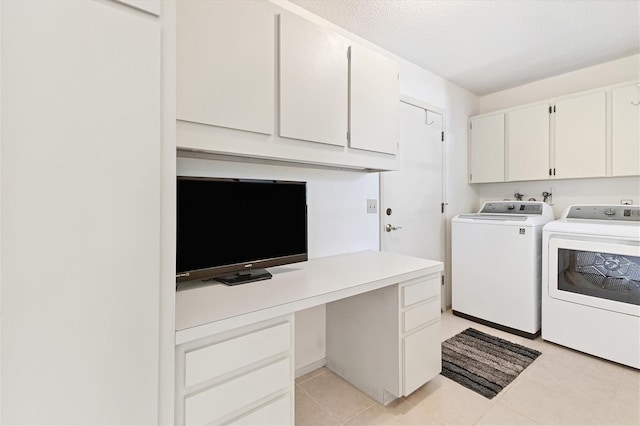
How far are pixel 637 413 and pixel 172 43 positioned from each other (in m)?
2.86

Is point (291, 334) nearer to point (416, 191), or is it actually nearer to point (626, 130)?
point (416, 191)

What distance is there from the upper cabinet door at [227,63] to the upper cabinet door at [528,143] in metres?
2.80

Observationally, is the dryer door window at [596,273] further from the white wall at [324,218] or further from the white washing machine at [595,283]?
the white wall at [324,218]

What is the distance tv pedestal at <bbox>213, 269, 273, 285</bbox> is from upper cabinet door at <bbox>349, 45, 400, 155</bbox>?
3.04 ft

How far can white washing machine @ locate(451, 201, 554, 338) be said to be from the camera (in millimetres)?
2604

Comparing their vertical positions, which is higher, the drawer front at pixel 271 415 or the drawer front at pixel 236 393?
the drawer front at pixel 236 393

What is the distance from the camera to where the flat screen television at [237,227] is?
1364mm

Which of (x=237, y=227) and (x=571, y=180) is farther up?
(x=571, y=180)

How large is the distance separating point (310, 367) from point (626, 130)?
320 cm

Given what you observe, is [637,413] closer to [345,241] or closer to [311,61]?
[345,241]

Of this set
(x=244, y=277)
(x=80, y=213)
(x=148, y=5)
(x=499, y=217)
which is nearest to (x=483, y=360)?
(x=499, y=217)

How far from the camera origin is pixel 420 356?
1796 mm

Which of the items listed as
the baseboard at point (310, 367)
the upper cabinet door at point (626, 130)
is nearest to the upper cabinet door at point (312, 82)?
the baseboard at point (310, 367)

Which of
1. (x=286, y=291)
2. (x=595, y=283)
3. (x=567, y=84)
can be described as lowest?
(x=595, y=283)
